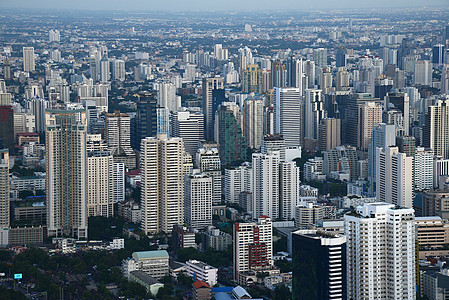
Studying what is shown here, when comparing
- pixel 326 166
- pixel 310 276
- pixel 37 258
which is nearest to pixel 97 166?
pixel 37 258

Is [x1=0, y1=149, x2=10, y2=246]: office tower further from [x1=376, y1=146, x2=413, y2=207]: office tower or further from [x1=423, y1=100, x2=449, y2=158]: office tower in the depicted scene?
[x1=423, y1=100, x2=449, y2=158]: office tower

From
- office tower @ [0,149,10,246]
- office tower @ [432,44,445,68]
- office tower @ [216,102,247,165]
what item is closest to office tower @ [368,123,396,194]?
office tower @ [216,102,247,165]

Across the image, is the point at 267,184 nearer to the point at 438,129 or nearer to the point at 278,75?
the point at 438,129

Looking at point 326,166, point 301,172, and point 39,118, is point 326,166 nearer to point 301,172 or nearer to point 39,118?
point 301,172

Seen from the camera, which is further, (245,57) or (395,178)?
(245,57)

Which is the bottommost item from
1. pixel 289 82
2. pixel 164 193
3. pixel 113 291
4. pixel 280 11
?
pixel 113 291

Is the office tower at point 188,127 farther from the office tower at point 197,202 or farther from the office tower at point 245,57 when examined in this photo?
the office tower at point 245,57

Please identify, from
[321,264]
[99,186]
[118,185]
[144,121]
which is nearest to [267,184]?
[99,186]
